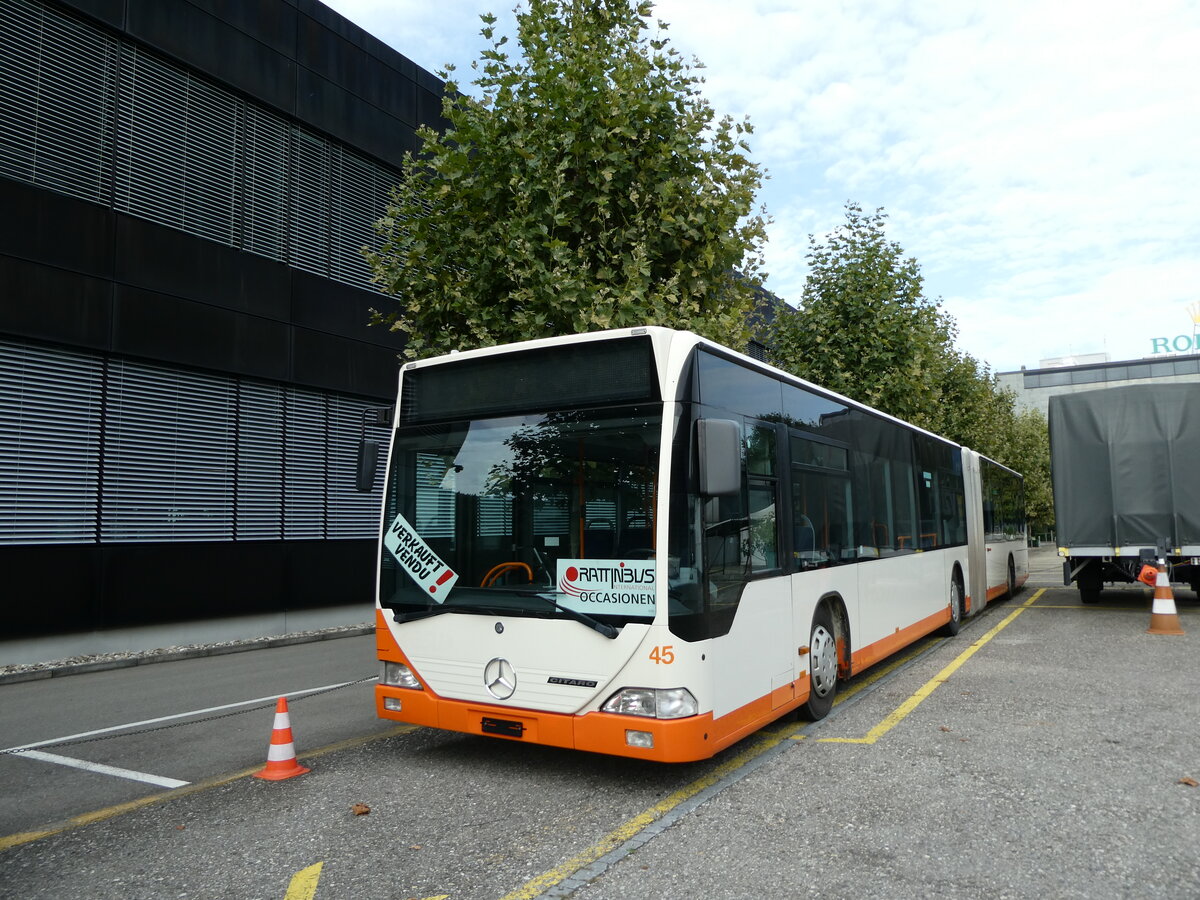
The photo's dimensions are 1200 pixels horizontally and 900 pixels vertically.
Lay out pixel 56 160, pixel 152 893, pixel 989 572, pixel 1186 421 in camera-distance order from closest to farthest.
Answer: pixel 152 893 → pixel 56 160 → pixel 1186 421 → pixel 989 572

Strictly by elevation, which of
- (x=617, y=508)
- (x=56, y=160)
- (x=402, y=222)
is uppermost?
(x=56, y=160)

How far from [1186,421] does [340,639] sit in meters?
14.4

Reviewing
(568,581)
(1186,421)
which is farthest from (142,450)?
Result: (1186,421)

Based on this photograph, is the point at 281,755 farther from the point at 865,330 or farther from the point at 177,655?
the point at 865,330

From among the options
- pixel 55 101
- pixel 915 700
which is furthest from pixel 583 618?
pixel 55 101

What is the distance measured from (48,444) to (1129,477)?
1648 cm

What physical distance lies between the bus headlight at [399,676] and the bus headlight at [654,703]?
4.85 feet

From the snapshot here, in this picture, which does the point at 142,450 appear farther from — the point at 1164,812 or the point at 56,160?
the point at 1164,812

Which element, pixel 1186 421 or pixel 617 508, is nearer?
pixel 617 508

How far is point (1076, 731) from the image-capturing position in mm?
6543

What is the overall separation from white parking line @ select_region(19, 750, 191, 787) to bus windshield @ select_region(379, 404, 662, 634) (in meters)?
1.80

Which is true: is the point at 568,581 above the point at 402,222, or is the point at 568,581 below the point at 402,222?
below

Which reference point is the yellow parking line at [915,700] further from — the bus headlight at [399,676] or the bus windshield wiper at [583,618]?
the bus headlight at [399,676]

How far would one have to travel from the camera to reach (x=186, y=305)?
13.7 metres
